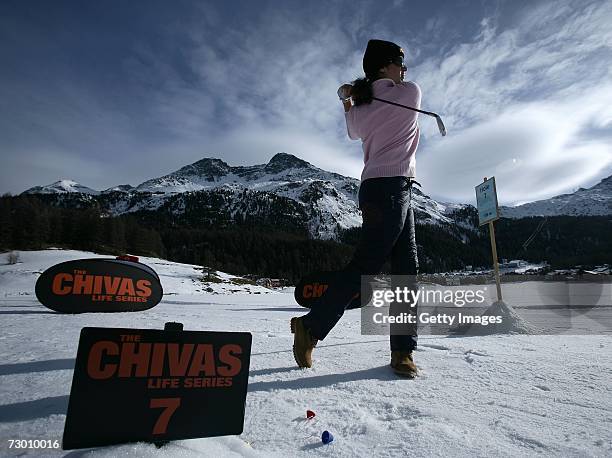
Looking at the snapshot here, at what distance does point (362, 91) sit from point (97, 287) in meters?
4.81

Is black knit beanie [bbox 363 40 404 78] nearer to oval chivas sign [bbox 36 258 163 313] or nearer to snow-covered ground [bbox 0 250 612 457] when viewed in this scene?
snow-covered ground [bbox 0 250 612 457]

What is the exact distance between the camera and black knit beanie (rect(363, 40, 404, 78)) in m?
2.22

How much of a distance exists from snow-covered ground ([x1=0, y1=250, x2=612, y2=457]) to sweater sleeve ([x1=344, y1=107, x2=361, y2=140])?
60.0 inches

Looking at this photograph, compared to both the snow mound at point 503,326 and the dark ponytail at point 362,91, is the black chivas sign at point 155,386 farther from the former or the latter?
the snow mound at point 503,326

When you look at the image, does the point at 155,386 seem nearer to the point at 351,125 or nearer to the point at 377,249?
the point at 377,249

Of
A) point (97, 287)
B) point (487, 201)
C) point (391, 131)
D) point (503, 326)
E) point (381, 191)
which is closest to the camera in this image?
point (381, 191)

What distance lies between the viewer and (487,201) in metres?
5.41

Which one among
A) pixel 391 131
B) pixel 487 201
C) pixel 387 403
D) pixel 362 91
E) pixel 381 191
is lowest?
pixel 387 403

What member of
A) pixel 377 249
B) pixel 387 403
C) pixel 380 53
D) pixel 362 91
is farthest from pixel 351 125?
pixel 387 403

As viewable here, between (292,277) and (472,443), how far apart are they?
78.3 meters

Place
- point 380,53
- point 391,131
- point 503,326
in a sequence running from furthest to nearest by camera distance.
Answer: point 503,326
point 380,53
point 391,131

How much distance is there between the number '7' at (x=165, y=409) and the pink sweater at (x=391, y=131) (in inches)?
62.6

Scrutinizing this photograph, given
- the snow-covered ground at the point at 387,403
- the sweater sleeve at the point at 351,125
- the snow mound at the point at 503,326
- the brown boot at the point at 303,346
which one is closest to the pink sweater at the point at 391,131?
the sweater sleeve at the point at 351,125

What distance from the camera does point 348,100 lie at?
2316mm
